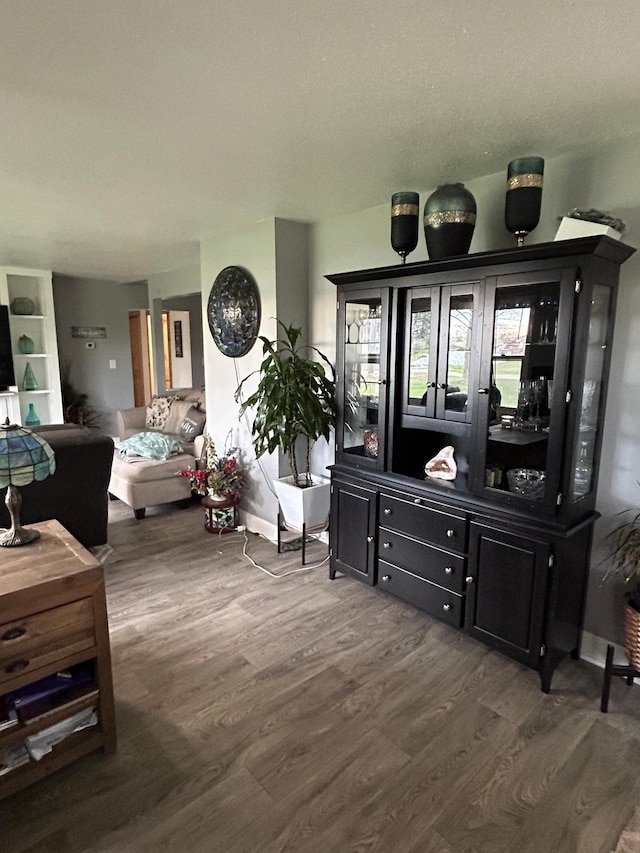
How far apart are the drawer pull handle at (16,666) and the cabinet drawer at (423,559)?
183 centimetres

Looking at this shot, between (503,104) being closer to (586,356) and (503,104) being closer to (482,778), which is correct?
(586,356)

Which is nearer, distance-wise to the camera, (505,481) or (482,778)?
(482,778)

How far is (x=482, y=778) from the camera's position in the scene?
1772 millimetres

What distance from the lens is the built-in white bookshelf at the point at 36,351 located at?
5.87 m

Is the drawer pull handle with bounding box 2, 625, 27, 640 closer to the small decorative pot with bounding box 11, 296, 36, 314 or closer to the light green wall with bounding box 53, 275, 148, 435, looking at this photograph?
the small decorative pot with bounding box 11, 296, 36, 314

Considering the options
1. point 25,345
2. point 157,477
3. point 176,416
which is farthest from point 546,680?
point 25,345

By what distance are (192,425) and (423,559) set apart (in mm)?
2986

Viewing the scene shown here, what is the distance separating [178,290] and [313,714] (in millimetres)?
4996

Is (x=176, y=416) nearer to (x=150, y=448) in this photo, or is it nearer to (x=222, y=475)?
(x=150, y=448)

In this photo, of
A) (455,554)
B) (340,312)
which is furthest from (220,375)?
(455,554)

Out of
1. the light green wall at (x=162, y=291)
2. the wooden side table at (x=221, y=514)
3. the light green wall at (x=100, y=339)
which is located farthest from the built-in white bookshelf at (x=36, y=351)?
the wooden side table at (x=221, y=514)

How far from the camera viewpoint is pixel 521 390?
232 cm

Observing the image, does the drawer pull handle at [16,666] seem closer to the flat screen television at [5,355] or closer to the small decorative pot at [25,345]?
the flat screen television at [5,355]

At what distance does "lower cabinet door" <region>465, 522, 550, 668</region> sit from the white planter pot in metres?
1.22
